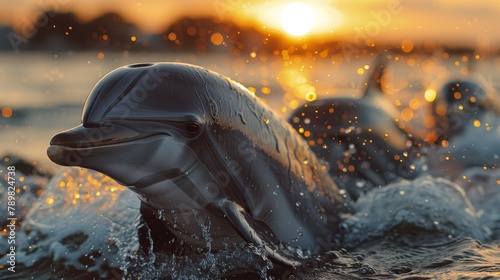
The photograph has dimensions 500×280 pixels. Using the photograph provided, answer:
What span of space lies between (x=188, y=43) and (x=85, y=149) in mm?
21643

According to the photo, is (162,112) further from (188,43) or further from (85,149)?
(188,43)

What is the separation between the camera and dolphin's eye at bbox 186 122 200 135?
3672 mm

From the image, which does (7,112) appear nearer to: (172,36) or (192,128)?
(192,128)

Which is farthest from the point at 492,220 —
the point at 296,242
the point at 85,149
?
the point at 85,149

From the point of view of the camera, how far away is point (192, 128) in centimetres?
368

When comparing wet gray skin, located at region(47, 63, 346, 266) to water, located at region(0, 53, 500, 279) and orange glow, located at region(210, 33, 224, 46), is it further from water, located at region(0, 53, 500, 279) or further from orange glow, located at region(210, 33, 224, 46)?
orange glow, located at region(210, 33, 224, 46)

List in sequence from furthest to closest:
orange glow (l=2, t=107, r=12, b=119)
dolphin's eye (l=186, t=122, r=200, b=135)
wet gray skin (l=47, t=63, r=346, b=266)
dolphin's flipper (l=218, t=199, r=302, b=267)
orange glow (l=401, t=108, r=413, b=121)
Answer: orange glow (l=401, t=108, r=413, b=121) → orange glow (l=2, t=107, r=12, b=119) → dolphin's flipper (l=218, t=199, r=302, b=267) → dolphin's eye (l=186, t=122, r=200, b=135) → wet gray skin (l=47, t=63, r=346, b=266)

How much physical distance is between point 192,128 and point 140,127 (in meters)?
0.30

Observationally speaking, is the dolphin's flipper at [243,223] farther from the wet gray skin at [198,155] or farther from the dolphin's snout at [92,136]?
the dolphin's snout at [92,136]

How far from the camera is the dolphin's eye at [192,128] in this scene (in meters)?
3.67

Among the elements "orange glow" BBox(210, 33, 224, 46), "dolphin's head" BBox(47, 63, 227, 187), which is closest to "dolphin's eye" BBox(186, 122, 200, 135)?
"dolphin's head" BBox(47, 63, 227, 187)

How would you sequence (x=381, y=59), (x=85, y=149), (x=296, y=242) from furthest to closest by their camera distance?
(x=381, y=59), (x=296, y=242), (x=85, y=149)

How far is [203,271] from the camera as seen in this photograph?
4133mm

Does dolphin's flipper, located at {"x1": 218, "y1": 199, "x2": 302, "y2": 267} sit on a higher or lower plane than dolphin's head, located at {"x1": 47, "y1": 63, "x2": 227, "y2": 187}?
lower
